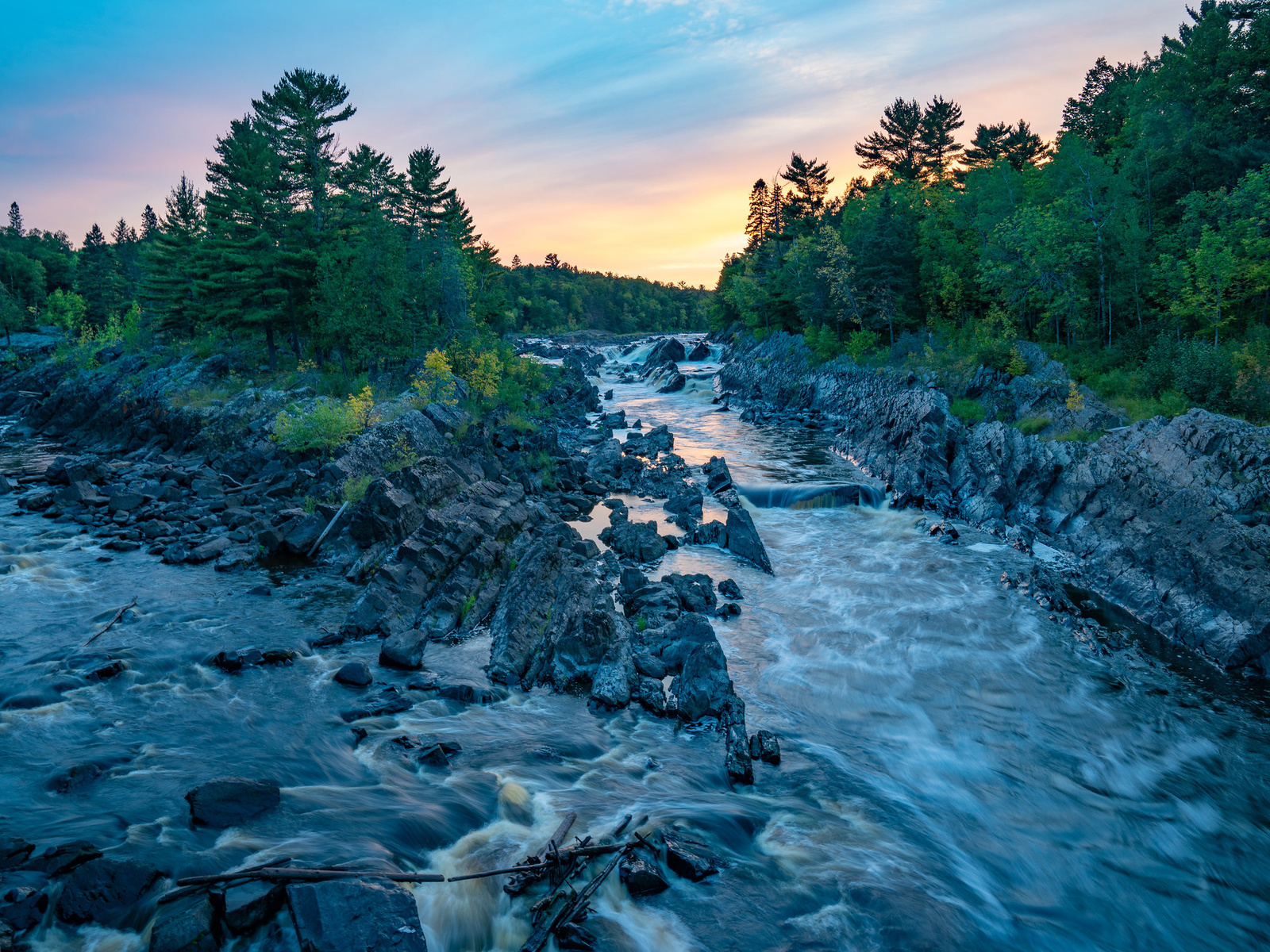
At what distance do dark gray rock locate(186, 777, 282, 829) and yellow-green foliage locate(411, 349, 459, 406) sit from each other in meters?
24.8

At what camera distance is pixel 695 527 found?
980 inches

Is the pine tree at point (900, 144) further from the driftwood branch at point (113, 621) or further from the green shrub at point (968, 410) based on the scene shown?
the driftwood branch at point (113, 621)

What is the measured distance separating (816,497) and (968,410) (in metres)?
11.9

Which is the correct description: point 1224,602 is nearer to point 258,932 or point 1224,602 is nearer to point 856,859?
point 856,859

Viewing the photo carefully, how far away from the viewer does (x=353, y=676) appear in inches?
519

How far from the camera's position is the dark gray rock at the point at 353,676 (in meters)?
13.2

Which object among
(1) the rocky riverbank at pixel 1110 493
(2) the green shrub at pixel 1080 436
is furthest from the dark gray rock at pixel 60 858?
(2) the green shrub at pixel 1080 436

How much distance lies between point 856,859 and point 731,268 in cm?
10592

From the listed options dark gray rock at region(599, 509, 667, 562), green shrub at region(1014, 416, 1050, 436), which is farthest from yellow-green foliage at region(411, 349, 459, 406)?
green shrub at region(1014, 416, 1050, 436)

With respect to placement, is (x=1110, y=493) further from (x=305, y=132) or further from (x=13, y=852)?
(x=305, y=132)

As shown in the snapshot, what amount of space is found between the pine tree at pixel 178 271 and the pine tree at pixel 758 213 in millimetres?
72914

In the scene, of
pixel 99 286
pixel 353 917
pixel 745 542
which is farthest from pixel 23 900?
pixel 99 286

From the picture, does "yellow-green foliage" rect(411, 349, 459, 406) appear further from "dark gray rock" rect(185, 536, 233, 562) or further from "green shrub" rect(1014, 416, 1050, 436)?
"green shrub" rect(1014, 416, 1050, 436)

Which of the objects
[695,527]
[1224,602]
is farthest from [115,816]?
[1224,602]
